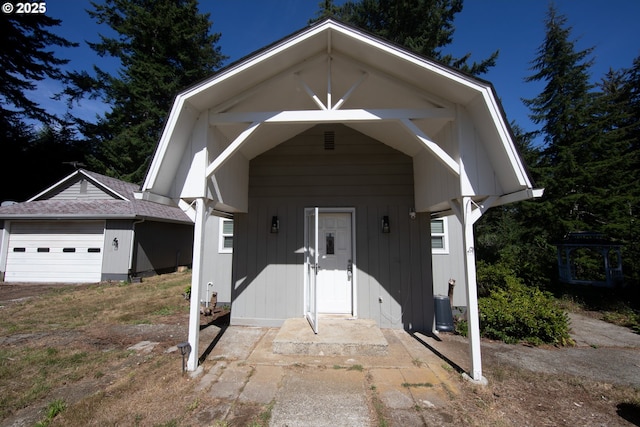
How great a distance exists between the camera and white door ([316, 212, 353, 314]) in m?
5.66

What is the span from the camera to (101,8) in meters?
20.8

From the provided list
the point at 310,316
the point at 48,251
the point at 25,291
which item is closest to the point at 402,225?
the point at 310,316

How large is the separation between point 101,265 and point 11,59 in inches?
777

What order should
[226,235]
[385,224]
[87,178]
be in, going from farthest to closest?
[87,178] < [226,235] < [385,224]

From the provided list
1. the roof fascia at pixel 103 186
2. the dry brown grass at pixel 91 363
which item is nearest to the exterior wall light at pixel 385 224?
the dry brown grass at pixel 91 363

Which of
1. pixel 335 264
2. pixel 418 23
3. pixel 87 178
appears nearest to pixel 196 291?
pixel 335 264

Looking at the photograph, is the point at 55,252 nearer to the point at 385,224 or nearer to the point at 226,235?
the point at 226,235

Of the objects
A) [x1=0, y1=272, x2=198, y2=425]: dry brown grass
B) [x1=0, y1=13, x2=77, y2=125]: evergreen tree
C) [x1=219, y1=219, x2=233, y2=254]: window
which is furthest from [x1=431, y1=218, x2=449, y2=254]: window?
[x1=0, y1=13, x2=77, y2=125]: evergreen tree

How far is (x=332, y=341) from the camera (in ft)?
14.2

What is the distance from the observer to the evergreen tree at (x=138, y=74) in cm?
1970

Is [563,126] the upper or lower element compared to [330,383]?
upper

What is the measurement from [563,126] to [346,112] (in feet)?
44.8

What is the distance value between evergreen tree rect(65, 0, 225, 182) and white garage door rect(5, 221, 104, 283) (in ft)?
27.5

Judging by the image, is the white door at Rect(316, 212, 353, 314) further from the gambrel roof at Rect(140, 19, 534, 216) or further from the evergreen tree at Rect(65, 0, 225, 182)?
the evergreen tree at Rect(65, 0, 225, 182)
